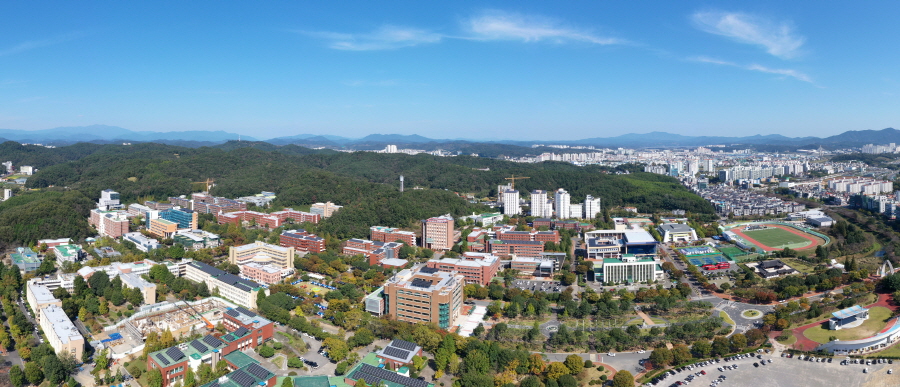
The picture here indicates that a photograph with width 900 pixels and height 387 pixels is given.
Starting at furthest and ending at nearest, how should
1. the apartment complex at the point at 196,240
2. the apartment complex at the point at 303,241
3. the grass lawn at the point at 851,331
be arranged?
the apartment complex at the point at 196,240
the apartment complex at the point at 303,241
the grass lawn at the point at 851,331

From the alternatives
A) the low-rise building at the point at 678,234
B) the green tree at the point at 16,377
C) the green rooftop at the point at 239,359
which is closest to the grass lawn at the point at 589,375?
the green rooftop at the point at 239,359

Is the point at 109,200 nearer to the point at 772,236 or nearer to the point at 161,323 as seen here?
the point at 161,323

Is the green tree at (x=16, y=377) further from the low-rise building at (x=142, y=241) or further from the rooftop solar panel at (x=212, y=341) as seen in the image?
the low-rise building at (x=142, y=241)

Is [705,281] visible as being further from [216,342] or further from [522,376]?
[216,342]

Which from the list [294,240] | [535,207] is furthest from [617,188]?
[294,240]

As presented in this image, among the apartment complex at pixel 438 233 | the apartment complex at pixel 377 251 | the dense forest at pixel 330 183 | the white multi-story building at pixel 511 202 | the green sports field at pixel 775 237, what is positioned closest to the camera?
the apartment complex at pixel 377 251

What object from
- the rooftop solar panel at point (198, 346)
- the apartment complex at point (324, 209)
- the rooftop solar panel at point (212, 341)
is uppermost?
the apartment complex at point (324, 209)
